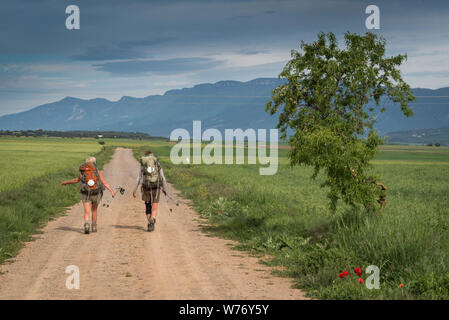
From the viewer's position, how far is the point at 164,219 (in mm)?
16812

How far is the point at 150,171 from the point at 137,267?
4616 millimetres

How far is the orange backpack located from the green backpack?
4.34 feet

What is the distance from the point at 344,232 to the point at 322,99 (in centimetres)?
319

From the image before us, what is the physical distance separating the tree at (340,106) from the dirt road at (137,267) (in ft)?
9.22

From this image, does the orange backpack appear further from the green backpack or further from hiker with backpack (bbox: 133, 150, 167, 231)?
the green backpack

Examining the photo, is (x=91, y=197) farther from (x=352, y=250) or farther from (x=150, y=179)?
(x=352, y=250)

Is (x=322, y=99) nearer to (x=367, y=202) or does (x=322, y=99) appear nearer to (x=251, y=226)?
(x=367, y=202)

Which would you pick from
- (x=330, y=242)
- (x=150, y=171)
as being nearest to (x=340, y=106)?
(x=330, y=242)

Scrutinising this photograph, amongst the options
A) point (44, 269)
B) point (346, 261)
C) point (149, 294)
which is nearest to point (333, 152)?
point (346, 261)

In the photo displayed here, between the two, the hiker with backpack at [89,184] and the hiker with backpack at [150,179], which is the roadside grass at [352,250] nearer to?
the hiker with backpack at [150,179]

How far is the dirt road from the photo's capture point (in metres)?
7.93

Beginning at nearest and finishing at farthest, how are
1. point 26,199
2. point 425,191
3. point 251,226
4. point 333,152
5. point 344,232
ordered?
point 344,232, point 333,152, point 251,226, point 26,199, point 425,191

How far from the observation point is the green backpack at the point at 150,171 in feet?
45.6

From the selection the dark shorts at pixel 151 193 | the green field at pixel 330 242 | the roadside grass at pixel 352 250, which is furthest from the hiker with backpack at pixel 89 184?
the roadside grass at pixel 352 250
